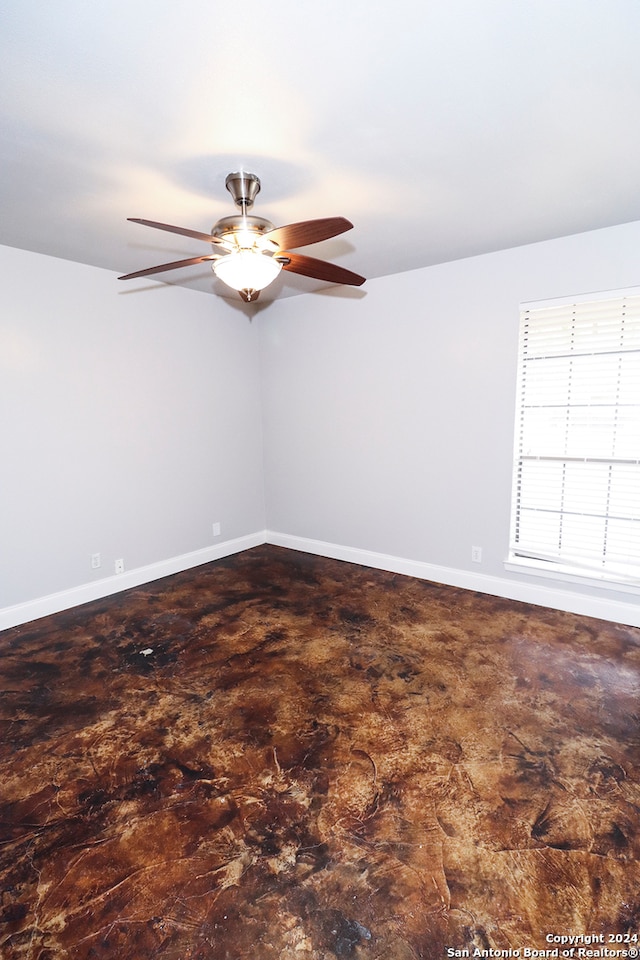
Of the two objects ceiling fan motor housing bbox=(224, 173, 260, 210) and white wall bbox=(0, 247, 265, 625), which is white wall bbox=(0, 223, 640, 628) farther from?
ceiling fan motor housing bbox=(224, 173, 260, 210)

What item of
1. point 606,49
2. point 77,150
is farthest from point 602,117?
point 77,150

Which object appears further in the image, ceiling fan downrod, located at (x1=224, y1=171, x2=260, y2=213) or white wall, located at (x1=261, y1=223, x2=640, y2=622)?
white wall, located at (x1=261, y1=223, x2=640, y2=622)

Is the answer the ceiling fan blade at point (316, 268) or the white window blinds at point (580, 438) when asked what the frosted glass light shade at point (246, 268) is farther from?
the white window blinds at point (580, 438)

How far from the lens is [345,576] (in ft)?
13.7

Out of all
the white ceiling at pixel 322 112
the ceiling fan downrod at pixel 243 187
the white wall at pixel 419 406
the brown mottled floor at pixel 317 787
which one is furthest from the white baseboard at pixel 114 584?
the ceiling fan downrod at pixel 243 187

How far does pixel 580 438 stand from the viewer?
322cm

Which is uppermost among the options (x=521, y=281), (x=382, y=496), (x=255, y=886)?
(x=521, y=281)

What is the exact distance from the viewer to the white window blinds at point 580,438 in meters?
3.03

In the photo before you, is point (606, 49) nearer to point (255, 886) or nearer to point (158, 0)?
point (158, 0)

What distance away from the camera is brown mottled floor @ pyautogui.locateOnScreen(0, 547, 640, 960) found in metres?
1.39

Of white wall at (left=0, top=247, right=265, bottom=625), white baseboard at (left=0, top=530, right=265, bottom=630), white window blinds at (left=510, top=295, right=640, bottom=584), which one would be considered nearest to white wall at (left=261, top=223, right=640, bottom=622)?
white window blinds at (left=510, top=295, right=640, bottom=584)

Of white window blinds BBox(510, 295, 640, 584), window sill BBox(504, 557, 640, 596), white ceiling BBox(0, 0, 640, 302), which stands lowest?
window sill BBox(504, 557, 640, 596)

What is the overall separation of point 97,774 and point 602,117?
11.0 ft

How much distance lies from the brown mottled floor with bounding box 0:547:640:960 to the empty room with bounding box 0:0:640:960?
0.05 feet
